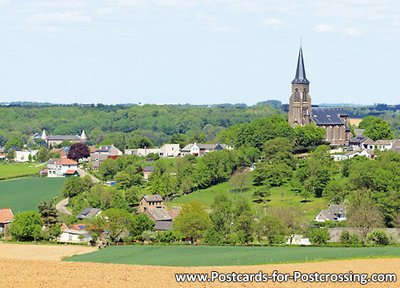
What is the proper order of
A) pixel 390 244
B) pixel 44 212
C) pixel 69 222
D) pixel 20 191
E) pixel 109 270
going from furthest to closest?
1. pixel 20 191
2. pixel 69 222
3. pixel 44 212
4. pixel 390 244
5. pixel 109 270

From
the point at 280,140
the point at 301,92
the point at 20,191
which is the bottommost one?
the point at 20,191

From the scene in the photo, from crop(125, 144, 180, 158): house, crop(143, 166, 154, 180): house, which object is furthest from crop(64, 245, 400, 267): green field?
crop(125, 144, 180, 158): house

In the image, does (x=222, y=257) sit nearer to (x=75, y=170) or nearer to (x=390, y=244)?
(x=390, y=244)

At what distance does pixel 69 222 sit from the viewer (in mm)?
64562

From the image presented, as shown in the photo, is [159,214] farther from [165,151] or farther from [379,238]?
[165,151]

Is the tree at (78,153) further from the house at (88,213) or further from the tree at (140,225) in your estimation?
the tree at (140,225)

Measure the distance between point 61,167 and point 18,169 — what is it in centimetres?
1420

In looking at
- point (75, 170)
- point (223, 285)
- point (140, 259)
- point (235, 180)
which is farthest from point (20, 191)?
point (223, 285)

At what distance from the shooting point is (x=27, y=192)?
87.1 meters

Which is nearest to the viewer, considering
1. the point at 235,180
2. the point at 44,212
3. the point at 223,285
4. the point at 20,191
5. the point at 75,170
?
the point at 223,285

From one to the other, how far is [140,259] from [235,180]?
39.0m

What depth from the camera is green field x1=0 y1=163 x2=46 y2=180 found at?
10856 cm

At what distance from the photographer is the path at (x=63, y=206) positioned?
73875mm

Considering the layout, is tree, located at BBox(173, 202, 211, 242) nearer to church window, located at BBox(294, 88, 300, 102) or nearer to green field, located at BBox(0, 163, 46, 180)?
church window, located at BBox(294, 88, 300, 102)
